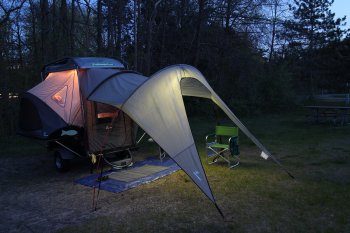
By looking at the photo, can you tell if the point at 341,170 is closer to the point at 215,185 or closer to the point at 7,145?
Result: the point at 215,185

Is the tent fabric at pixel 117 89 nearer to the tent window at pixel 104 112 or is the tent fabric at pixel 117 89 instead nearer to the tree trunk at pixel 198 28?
the tent window at pixel 104 112

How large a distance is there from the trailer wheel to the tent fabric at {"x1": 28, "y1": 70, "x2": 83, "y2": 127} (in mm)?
883

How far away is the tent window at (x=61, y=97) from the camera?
7.45 meters

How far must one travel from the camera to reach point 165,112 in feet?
17.1

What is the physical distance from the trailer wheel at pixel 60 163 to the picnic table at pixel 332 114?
10.2 m

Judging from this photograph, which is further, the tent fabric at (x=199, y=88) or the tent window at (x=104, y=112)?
the tent window at (x=104, y=112)

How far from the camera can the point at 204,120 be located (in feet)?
54.0

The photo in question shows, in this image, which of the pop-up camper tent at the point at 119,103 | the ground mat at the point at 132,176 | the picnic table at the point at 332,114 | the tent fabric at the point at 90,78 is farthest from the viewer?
the picnic table at the point at 332,114

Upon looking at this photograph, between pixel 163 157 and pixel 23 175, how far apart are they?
314 centimetres

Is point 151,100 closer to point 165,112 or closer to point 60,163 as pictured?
point 165,112

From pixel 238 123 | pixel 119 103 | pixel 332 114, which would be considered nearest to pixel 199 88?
pixel 238 123

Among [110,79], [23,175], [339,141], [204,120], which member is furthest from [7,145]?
[339,141]

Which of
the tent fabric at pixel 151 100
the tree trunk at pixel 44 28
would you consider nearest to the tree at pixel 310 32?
the tree trunk at pixel 44 28

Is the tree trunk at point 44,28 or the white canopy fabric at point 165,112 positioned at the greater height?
the tree trunk at point 44,28
